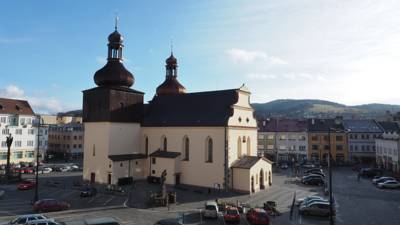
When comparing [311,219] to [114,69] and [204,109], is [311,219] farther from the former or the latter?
[114,69]

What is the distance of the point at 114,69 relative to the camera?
144 ft

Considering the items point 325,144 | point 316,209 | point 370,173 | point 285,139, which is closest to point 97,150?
point 316,209

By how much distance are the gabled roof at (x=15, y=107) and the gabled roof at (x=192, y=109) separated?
34191 millimetres

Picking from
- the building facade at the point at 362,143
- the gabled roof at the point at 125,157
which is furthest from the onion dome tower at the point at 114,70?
the building facade at the point at 362,143

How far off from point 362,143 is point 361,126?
4057 mm

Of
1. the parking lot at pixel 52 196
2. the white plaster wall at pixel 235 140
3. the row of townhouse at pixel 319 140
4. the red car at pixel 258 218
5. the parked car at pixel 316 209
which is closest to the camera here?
the red car at pixel 258 218

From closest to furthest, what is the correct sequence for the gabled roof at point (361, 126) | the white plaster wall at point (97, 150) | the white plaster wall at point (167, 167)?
the white plaster wall at point (167, 167) < the white plaster wall at point (97, 150) < the gabled roof at point (361, 126)

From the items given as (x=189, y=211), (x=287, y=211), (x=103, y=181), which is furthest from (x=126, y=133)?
(x=287, y=211)

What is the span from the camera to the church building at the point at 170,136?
3884 cm

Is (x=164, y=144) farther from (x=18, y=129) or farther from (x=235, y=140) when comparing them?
(x=18, y=129)

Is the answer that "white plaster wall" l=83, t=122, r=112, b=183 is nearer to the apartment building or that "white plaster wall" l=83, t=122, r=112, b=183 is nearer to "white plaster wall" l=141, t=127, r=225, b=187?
"white plaster wall" l=141, t=127, r=225, b=187

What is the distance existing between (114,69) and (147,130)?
9592mm

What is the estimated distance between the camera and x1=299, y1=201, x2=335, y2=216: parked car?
27.7 metres

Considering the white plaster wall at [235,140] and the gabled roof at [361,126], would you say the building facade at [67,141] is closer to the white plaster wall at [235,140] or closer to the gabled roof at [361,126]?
the white plaster wall at [235,140]
